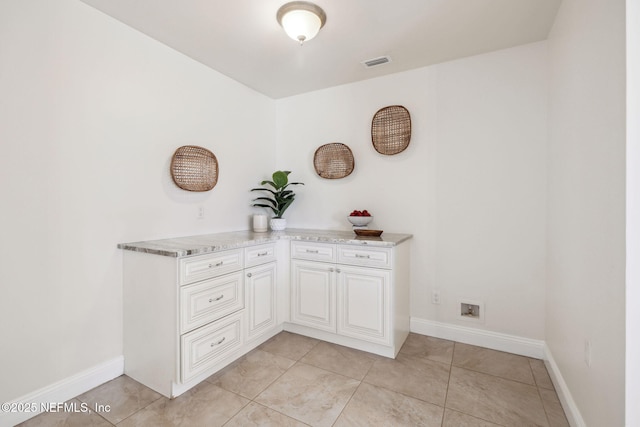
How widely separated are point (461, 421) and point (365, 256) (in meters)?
1.13

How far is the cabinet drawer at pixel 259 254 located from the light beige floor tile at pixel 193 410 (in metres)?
0.86

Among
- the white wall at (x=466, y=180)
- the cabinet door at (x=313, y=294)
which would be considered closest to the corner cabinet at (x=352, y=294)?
the cabinet door at (x=313, y=294)

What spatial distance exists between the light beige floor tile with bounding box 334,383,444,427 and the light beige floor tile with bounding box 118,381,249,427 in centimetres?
63

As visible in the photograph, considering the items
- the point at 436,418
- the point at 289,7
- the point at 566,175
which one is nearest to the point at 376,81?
the point at 289,7

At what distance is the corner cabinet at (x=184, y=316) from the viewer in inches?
68.2

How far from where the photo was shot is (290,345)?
2418 mm

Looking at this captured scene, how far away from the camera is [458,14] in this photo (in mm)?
1901

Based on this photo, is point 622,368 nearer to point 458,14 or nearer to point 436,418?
point 436,418

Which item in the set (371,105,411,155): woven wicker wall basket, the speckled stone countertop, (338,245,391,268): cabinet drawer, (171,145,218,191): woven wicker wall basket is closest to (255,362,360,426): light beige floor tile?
(338,245,391,268): cabinet drawer

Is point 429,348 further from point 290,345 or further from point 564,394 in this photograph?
point 290,345

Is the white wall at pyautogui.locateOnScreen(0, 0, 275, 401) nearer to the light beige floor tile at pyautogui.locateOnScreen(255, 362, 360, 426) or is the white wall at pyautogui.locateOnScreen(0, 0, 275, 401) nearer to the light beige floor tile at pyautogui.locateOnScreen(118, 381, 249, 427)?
the light beige floor tile at pyautogui.locateOnScreen(118, 381, 249, 427)

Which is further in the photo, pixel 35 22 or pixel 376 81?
pixel 376 81

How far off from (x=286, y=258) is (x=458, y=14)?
2222 millimetres

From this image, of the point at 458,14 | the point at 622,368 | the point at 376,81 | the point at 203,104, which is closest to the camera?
the point at 622,368
